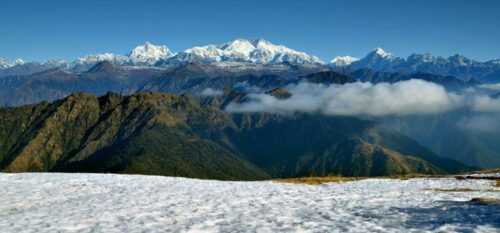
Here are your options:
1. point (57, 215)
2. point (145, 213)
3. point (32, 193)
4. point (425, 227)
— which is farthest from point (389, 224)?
point (32, 193)

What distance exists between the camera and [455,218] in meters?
22.6

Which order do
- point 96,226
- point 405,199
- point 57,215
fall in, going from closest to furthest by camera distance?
point 96,226
point 57,215
point 405,199

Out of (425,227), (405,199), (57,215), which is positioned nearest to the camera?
(425,227)

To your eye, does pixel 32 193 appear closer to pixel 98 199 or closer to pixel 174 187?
pixel 98 199

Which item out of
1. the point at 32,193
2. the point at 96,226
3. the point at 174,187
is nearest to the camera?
the point at 96,226

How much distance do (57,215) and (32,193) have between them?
1138 cm

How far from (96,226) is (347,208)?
12921 mm

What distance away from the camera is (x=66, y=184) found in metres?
40.4

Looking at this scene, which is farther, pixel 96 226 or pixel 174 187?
pixel 174 187

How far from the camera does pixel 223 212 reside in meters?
25.8

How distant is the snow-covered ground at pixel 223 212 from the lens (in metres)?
21.3

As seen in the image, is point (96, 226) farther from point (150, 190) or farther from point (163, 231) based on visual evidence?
point (150, 190)

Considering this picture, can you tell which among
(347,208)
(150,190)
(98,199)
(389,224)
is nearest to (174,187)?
(150,190)

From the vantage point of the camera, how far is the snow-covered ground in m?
21.3
